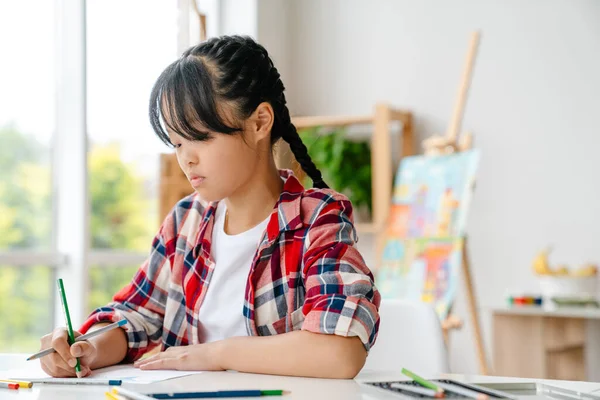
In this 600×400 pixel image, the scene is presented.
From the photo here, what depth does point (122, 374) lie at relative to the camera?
1.00 meters

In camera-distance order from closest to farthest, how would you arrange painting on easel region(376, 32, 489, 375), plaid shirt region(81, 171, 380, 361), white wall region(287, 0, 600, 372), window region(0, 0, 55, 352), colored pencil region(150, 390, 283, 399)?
colored pencil region(150, 390, 283, 399)
plaid shirt region(81, 171, 380, 361)
window region(0, 0, 55, 352)
painting on easel region(376, 32, 489, 375)
white wall region(287, 0, 600, 372)

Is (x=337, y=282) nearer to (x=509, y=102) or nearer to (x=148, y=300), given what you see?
(x=148, y=300)

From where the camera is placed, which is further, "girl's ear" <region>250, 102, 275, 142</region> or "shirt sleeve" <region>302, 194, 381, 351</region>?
"girl's ear" <region>250, 102, 275, 142</region>

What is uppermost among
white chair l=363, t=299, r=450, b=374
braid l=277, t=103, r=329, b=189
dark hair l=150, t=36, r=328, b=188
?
dark hair l=150, t=36, r=328, b=188

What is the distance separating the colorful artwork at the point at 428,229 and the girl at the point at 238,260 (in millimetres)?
1738

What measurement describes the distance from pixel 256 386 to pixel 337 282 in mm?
240

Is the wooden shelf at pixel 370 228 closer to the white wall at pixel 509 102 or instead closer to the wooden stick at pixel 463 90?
the white wall at pixel 509 102

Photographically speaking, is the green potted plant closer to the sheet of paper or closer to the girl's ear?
the girl's ear

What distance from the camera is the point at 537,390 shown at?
2.83 ft

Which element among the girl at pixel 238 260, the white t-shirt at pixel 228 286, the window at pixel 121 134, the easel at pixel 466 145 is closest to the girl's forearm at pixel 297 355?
the girl at pixel 238 260

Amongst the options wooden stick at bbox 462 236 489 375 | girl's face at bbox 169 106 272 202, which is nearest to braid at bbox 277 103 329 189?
girl's face at bbox 169 106 272 202

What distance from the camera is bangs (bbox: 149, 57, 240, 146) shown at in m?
1.16

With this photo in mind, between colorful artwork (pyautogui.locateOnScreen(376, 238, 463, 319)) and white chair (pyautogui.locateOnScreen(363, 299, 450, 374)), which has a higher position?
white chair (pyautogui.locateOnScreen(363, 299, 450, 374))

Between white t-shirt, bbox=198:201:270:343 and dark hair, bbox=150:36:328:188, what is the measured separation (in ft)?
0.55
